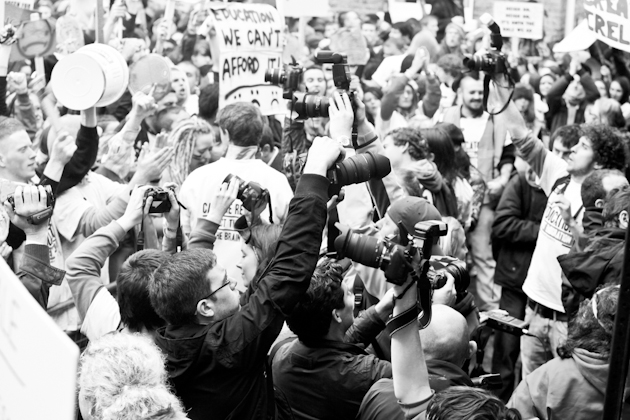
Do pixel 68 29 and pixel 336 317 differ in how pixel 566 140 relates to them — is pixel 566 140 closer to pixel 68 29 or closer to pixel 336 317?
pixel 336 317

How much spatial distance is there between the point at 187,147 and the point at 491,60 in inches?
83.7

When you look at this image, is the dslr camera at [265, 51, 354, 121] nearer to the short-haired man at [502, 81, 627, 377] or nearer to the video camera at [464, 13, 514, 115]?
the video camera at [464, 13, 514, 115]

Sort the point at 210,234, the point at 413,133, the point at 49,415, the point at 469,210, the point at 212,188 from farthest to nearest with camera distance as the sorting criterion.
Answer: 1. the point at 469,210
2. the point at 413,133
3. the point at 212,188
4. the point at 210,234
5. the point at 49,415

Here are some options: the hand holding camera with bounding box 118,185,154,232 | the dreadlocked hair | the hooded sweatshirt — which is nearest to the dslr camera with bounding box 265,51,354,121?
the hand holding camera with bounding box 118,185,154,232

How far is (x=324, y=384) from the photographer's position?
2781 millimetres

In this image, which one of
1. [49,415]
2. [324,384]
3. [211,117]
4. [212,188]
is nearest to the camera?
[49,415]

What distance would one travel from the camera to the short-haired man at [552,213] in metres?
4.77

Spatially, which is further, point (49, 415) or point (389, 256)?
point (389, 256)

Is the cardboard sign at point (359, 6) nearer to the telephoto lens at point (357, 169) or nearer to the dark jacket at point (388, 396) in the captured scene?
the telephoto lens at point (357, 169)

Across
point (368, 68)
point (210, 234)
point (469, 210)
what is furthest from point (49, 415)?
point (368, 68)

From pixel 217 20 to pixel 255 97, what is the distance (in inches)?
25.1

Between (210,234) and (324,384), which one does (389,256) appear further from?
(210,234)

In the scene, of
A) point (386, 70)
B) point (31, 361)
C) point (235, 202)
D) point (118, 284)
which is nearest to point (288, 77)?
point (235, 202)

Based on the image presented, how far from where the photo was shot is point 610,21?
3709 millimetres
